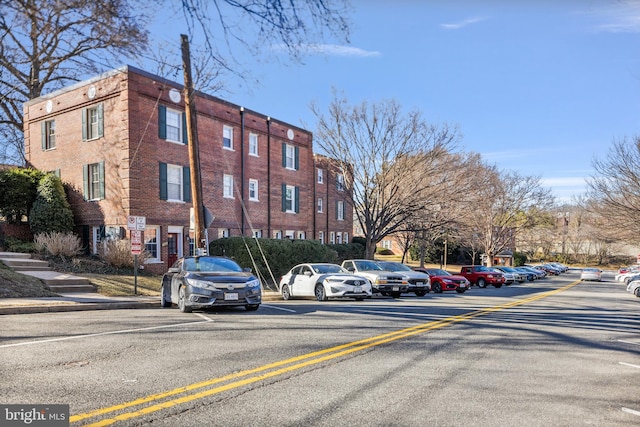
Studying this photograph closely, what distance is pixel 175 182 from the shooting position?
80.7ft

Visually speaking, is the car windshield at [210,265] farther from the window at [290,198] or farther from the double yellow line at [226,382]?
the window at [290,198]

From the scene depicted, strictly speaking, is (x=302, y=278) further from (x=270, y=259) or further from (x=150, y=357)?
(x=150, y=357)

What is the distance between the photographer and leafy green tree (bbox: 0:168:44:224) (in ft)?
76.0

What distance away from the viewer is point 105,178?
23156 millimetres

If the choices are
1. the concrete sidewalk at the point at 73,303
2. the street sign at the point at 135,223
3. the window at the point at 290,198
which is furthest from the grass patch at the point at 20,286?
the window at the point at 290,198

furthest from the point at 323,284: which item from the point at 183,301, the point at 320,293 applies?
the point at 183,301

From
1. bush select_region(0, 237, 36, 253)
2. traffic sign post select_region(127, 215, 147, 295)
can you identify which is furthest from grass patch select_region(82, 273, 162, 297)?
bush select_region(0, 237, 36, 253)

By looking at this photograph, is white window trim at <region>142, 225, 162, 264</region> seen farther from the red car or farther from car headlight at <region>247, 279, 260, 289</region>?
the red car

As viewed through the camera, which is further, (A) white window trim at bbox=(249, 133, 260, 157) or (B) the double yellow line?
(A) white window trim at bbox=(249, 133, 260, 157)

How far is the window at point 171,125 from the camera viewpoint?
23.7m

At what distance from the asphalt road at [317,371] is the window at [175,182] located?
13437 mm

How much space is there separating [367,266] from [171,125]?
11.9 meters

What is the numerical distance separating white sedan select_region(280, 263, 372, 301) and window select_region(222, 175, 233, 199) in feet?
36.0

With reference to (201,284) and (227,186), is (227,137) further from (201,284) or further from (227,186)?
(201,284)
